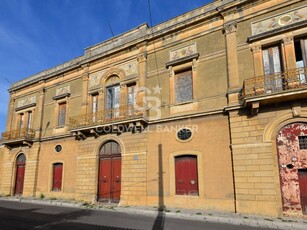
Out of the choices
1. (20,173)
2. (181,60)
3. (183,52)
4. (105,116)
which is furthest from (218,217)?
(20,173)

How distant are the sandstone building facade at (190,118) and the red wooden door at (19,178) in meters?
0.74

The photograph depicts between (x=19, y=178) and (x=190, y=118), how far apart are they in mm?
13672

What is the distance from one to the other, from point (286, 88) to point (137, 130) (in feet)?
22.7

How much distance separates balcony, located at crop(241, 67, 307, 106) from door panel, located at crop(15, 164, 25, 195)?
15732 mm

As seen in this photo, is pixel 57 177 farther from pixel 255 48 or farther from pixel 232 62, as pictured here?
pixel 255 48

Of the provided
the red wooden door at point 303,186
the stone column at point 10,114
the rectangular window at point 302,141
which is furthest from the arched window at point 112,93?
the stone column at point 10,114

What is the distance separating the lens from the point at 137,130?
11820mm

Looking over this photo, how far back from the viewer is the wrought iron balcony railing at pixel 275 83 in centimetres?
851

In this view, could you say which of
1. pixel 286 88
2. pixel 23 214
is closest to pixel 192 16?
pixel 286 88

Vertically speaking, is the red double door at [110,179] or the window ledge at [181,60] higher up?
the window ledge at [181,60]

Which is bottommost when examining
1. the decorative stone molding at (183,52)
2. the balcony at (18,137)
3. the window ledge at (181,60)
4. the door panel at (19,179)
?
the door panel at (19,179)

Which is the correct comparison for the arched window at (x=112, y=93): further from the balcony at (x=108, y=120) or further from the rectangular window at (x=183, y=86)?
the rectangular window at (x=183, y=86)

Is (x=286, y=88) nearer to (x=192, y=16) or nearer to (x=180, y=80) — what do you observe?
(x=180, y=80)

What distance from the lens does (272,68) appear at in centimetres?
958
